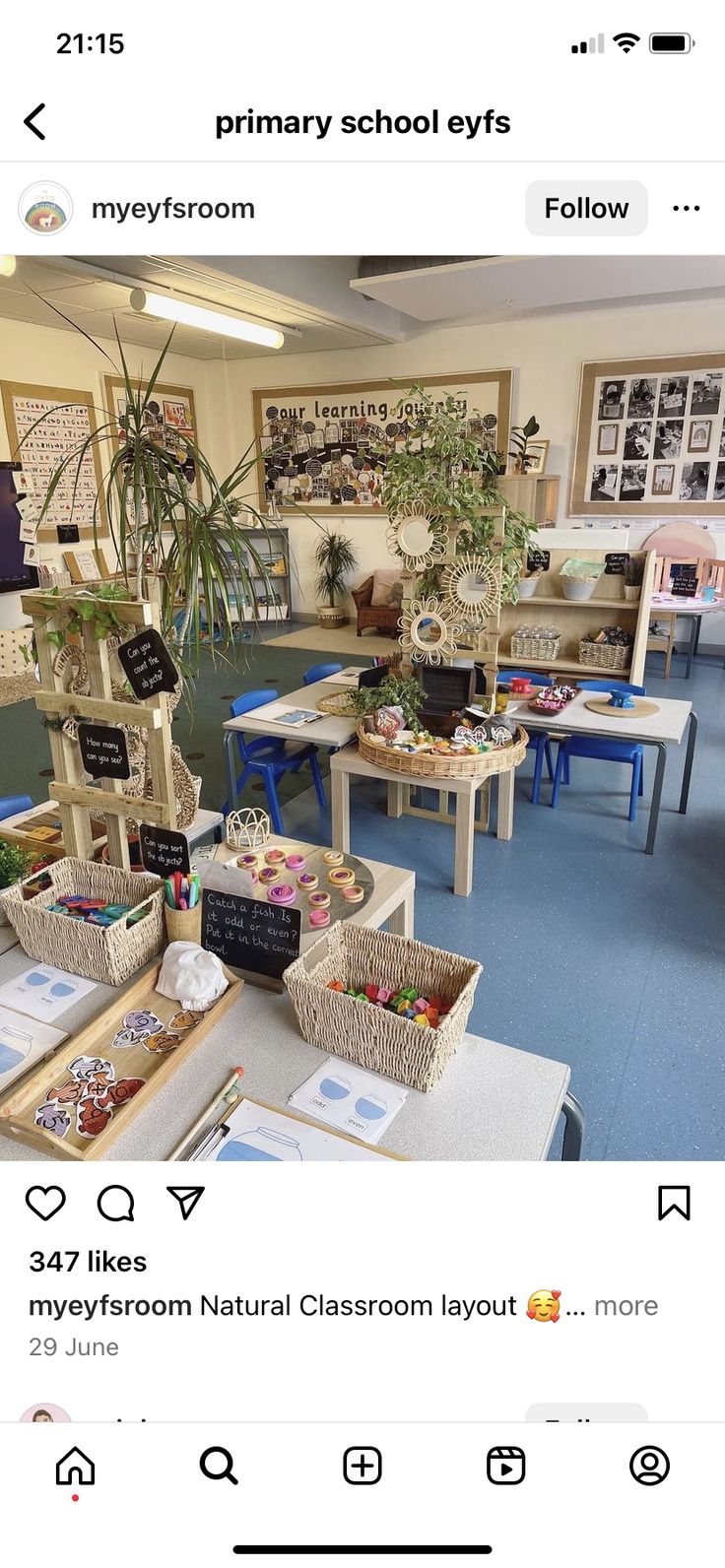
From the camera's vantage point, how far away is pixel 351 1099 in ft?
4.30

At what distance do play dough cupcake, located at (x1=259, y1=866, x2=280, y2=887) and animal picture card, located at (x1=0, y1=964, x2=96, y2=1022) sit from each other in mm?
510

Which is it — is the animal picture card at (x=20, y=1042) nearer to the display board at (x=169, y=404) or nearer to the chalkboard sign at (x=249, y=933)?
the chalkboard sign at (x=249, y=933)

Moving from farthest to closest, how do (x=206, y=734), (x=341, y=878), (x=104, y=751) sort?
(x=206, y=734)
(x=341, y=878)
(x=104, y=751)

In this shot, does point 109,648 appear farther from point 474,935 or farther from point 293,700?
point 293,700

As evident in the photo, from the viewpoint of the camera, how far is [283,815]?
13.5ft

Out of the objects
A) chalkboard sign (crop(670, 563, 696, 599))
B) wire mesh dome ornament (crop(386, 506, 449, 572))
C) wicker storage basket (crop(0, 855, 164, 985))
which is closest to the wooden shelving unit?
wire mesh dome ornament (crop(386, 506, 449, 572))

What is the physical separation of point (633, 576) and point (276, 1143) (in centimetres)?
402

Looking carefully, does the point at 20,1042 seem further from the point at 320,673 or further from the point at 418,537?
the point at 320,673

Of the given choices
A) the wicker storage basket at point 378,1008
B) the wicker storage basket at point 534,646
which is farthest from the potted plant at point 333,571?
the wicker storage basket at point 378,1008
